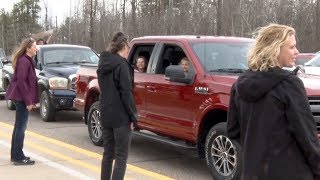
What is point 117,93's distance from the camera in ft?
17.1

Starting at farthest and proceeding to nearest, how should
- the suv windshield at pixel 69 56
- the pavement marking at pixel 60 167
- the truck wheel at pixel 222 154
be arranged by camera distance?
1. the suv windshield at pixel 69 56
2. the pavement marking at pixel 60 167
3. the truck wheel at pixel 222 154

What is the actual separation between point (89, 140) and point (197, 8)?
118ft

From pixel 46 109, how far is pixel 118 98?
7082 millimetres

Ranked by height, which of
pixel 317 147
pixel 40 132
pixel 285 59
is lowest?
pixel 40 132

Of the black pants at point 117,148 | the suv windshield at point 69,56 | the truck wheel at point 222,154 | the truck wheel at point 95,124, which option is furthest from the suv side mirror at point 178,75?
the suv windshield at point 69,56

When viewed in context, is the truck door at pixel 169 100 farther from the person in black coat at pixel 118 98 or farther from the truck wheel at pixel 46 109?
the truck wheel at pixel 46 109

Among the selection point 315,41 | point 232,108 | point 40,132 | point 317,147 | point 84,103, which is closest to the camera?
point 317,147

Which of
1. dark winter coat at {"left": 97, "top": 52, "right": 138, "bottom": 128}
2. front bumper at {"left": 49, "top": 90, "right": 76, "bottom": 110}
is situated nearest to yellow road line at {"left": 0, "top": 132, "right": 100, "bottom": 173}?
dark winter coat at {"left": 97, "top": 52, "right": 138, "bottom": 128}

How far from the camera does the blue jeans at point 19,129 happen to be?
7059 mm

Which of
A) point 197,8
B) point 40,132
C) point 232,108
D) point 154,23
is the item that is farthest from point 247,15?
point 232,108

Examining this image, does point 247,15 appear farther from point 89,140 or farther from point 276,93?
point 276,93

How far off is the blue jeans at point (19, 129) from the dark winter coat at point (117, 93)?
2182 millimetres

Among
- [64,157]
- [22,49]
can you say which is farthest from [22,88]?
[64,157]

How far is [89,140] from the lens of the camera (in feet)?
31.5
